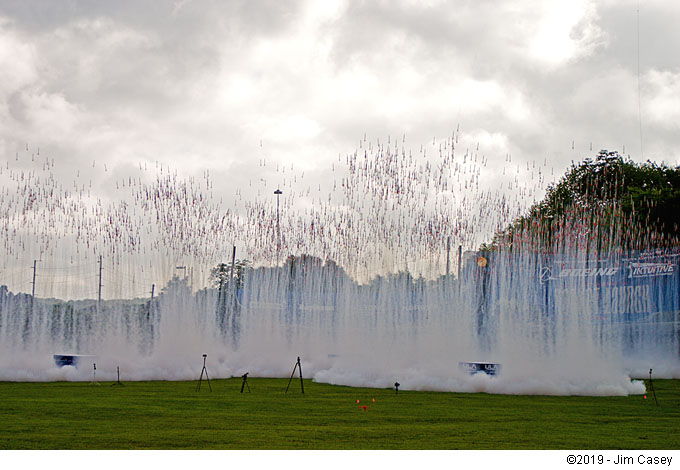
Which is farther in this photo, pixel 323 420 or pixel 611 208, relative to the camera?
pixel 611 208

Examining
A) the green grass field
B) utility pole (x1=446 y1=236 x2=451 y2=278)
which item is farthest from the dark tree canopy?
the green grass field

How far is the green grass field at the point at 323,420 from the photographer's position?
12828 millimetres

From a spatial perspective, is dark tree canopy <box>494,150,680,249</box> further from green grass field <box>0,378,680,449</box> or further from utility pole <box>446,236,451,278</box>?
green grass field <box>0,378,680,449</box>

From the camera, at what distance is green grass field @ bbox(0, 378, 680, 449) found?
12.8 meters

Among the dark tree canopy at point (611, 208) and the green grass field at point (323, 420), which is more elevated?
the dark tree canopy at point (611, 208)

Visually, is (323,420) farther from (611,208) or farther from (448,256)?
(611,208)

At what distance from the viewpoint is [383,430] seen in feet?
47.8

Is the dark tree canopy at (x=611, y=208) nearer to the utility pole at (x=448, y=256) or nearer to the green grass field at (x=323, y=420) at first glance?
the utility pole at (x=448, y=256)

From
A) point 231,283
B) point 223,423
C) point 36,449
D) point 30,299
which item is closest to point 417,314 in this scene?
point 231,283

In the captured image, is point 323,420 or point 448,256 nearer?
point 323,420

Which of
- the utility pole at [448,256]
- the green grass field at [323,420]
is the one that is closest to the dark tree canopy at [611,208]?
the utility pole at [448,256]

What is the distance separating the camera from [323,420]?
1620 cm

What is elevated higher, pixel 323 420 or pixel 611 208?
pixel 611 208

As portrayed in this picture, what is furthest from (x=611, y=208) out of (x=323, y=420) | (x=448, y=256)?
(x=323, y=420)
